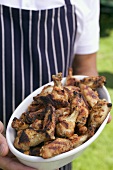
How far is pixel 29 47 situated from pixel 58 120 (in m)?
0.35

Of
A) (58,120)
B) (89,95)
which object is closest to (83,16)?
(89,95)

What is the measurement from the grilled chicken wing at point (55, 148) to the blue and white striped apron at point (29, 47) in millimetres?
381

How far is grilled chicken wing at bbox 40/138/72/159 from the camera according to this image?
0.83 meters

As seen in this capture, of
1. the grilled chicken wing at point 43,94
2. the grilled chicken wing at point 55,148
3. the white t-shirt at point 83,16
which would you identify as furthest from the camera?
the white t-shirt at point 83,16

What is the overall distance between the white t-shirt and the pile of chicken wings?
0.92 feet

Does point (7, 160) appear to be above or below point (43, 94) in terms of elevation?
below

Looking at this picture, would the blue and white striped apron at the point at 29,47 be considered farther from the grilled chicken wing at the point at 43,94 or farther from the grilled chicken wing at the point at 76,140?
the grilled chicken wing at the point at 76,140

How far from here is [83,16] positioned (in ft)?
4.10

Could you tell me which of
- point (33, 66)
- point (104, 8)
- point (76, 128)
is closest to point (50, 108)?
point (76, 128)

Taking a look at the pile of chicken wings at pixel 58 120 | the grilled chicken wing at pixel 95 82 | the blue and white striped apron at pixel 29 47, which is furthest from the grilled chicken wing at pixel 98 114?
the blue and white striped apron at pixel 29 47

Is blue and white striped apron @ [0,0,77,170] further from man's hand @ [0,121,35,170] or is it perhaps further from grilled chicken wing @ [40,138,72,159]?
grilled chicken wing @ [40,138,72,159]

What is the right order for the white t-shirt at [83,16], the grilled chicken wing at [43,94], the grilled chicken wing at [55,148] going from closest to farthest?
1. the grilled chicken wing at [55,148]
2. the grilled chicken wing at [43,94]
3. the white t-shirt at [83,16]

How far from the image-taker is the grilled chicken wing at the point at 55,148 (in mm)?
826

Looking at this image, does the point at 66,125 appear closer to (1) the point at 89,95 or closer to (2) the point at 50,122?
(2) the point at 50,122
